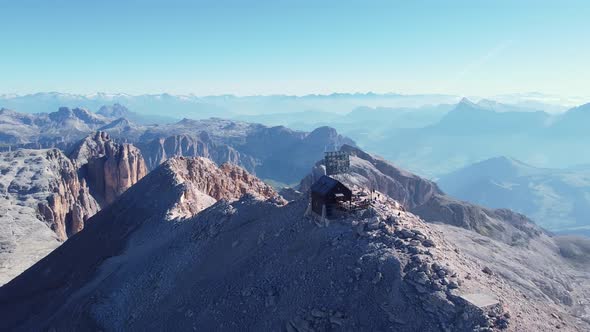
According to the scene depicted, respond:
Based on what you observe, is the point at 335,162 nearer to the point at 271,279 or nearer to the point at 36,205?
the point at 271,279

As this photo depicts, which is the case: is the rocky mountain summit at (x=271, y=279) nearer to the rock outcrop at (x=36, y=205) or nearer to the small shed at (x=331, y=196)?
the small shed at (x=331, y=196)

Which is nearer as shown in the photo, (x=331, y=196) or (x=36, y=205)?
(x=331, y=196)

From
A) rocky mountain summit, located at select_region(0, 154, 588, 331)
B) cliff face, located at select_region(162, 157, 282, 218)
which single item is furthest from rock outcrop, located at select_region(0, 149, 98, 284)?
cliff face, located at select_region(162, 157, 282, 218)

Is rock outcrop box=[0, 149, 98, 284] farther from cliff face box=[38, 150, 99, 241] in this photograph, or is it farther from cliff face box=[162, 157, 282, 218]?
cliff face box=[162, 157, 282, 218]

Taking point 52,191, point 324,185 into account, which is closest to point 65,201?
point 52,191

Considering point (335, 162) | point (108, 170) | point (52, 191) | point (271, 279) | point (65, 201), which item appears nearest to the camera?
point (271, 279)

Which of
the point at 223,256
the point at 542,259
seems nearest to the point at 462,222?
the point at 542,259
